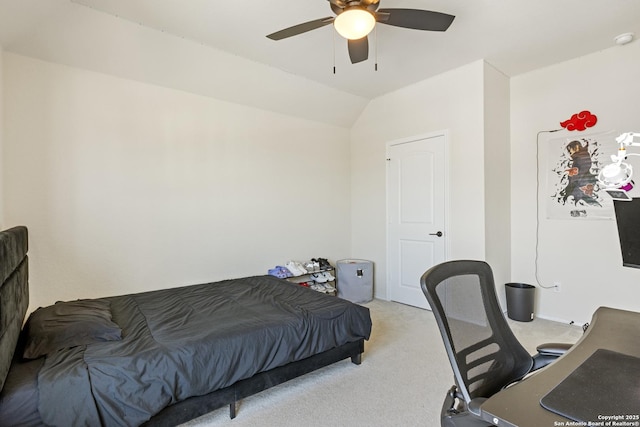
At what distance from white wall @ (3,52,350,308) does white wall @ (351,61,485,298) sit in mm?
787

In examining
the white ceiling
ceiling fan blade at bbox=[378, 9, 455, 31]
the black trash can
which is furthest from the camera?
the black trash can

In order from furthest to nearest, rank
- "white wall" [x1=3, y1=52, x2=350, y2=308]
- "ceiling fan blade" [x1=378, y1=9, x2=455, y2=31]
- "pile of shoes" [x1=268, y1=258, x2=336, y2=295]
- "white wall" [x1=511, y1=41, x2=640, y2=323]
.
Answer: "pile of shoes" [x1=268, y1=258, x2=336, y2=295]
"white wall" [x1=511, y1=41, x2=640, y2=323]
"white wall" [x1=3, y1=52, x2=350, y2=308]
"ceiling fan blade" [x1=378, y1=9, x2=455, y2=31]

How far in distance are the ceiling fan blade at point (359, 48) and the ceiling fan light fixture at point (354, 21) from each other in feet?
1.10

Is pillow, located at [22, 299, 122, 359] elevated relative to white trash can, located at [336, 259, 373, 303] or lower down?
elevated

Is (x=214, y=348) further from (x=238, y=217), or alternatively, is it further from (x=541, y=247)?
(x=541, y=247)

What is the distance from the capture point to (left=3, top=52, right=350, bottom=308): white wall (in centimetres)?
272

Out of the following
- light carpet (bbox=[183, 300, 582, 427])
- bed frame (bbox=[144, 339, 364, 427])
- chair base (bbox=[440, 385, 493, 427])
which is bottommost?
light carpet (bbox=[183, 300, 582, 427])

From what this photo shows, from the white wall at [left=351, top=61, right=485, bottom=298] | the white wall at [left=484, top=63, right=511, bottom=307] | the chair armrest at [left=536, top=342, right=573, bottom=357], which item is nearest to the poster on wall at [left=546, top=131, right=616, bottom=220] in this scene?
the white wall at [left=484, top=63, right=511, bottom=307]

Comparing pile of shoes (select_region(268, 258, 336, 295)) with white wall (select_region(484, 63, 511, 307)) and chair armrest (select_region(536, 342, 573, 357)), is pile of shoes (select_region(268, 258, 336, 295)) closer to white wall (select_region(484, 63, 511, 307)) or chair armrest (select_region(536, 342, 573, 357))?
white wall (select_region(484, 63, 511, 307))

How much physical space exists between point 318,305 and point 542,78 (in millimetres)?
3482

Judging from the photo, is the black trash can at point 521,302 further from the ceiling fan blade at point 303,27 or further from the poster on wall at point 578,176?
the ceiling fan blade at point 303,27

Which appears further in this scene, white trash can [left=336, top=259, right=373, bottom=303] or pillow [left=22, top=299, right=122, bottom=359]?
white trash can [left=336, top=259, right=373, bottom=303]

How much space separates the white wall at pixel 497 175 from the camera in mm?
3504

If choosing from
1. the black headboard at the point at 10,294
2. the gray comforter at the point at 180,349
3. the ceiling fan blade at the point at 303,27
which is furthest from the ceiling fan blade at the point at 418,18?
the black headboard at the point at 10,294
